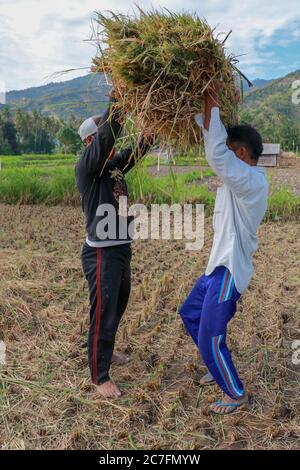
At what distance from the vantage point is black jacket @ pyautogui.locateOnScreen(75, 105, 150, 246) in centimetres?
251

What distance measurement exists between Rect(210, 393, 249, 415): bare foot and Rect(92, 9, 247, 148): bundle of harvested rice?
57.0 inches

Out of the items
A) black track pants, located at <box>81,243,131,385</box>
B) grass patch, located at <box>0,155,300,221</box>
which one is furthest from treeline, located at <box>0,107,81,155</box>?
black track pants, located at <box>81,243,131,385</box>

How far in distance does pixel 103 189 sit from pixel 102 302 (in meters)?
0.64

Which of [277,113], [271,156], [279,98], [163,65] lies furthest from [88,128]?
[279,98]

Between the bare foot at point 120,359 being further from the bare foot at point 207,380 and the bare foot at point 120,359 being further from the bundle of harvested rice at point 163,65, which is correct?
the bundle of harvested rice at point 163,65

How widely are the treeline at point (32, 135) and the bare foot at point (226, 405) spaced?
33.1 meters

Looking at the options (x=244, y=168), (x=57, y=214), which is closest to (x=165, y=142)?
(x=244, y=168)

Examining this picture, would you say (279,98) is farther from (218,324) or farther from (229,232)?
(218,324)

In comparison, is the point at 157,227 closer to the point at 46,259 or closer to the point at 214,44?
the point at 46,259

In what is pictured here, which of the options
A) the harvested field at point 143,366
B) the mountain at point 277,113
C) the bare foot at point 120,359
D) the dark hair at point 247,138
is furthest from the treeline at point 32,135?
the dark hair at point 247,138

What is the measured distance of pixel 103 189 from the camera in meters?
2.62

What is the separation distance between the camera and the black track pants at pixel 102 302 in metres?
2.60

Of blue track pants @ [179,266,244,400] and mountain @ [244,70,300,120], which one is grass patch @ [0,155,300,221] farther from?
mountain @ [244,70,300,120]

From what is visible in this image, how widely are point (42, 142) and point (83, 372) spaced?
4376 cm
